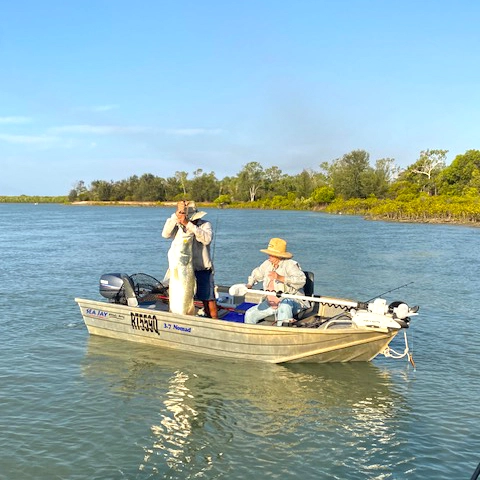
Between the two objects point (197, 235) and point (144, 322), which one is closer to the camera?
point (197, 235)

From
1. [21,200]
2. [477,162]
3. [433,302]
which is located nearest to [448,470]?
[433,302]

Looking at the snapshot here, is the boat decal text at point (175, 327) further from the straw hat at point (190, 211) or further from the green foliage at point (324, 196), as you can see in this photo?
the green foliage at point (324, 196)

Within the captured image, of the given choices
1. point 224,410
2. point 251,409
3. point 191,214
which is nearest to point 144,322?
point 191,214

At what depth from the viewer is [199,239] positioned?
31.4 feet

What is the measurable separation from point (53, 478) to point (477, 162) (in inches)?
3658

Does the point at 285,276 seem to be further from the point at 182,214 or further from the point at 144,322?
the point at 144,322

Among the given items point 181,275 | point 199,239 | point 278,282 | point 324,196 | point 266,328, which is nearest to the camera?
point 266,328

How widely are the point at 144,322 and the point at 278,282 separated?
2.67 meters

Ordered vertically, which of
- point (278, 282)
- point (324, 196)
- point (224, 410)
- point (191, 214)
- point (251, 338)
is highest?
point (324, 196)

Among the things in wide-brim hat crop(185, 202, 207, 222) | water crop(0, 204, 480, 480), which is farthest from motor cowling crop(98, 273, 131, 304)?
wide-brim hat crop(185, 202, 207, 222)

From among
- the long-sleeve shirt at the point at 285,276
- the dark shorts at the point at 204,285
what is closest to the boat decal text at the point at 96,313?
the dark shorts at the point at 204,285

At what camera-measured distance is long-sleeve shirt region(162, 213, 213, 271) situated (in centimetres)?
950

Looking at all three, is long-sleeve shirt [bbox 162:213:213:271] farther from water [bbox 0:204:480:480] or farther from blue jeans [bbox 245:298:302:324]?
water [bbox 0:204:480:480]

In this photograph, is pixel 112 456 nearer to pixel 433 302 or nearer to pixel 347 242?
pixel 433 302
